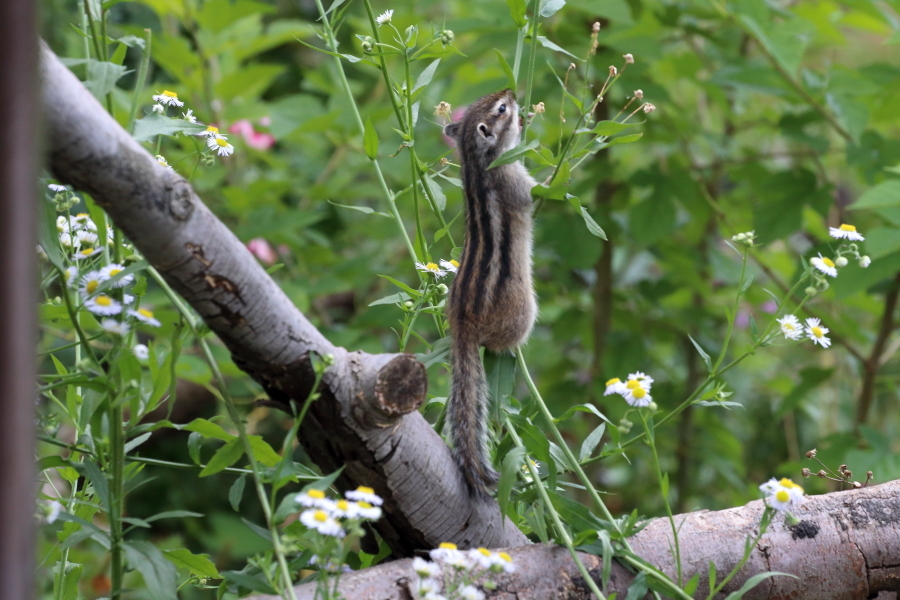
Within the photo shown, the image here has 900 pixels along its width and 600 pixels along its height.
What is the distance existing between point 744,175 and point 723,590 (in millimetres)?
1544

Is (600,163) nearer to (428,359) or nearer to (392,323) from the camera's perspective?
(392,323)

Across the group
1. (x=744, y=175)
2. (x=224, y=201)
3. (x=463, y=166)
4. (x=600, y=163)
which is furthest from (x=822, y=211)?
(x=224, y=201)

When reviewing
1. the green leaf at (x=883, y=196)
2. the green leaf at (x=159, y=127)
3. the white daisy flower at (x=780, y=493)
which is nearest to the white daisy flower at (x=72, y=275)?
the green leaf at (x=159, y=127)

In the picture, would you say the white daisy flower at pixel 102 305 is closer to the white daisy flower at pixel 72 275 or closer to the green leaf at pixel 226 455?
the white daisy flower at pixel 72 275

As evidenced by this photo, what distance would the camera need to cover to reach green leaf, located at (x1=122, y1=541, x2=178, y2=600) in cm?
82

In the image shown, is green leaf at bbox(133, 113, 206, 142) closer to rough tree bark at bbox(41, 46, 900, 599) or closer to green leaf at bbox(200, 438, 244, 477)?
rough tree bark at bbox(41, 46, 900, 599)

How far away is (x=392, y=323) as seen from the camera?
2.16 metres

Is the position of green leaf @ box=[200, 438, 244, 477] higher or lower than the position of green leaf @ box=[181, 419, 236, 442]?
lower

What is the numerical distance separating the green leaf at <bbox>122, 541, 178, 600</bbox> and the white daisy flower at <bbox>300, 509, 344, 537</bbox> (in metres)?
0.19

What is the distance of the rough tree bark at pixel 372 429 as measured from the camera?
0.74 m

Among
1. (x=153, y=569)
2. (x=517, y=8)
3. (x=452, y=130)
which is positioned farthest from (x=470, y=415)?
(x=452, y=130)

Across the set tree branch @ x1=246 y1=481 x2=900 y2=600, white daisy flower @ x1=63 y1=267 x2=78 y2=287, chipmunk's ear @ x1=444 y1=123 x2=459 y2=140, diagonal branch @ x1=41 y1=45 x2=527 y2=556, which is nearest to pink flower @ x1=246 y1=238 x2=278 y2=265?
chipmunk's ear @ x1=444 y1=123 x2=459 y2=140

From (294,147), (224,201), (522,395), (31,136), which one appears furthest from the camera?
(294,147)

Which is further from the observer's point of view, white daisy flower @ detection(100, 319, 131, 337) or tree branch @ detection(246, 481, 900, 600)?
tree branch @ detection(246, 481, 900, 600)
